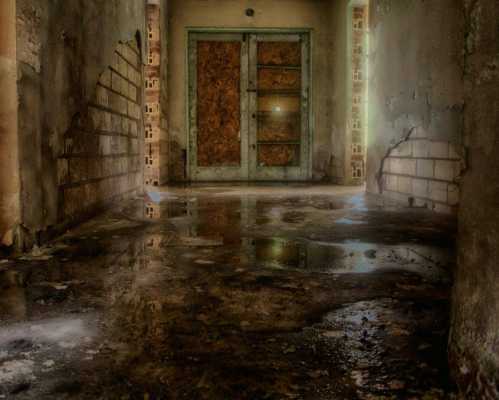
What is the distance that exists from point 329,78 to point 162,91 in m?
3.20

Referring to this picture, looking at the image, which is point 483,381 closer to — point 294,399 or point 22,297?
point 294,399

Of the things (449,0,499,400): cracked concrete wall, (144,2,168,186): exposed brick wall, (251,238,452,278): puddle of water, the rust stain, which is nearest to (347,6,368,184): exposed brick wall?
the rust stain

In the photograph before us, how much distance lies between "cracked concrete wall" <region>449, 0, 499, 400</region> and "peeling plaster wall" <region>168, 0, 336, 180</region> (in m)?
8.33

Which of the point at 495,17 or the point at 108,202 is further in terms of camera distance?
the point at 108,202

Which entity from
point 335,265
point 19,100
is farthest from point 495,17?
point 19,100

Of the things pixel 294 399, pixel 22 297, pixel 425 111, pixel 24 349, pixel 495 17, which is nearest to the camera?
pixel 495 17

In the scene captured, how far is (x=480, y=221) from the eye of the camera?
3.59 ft

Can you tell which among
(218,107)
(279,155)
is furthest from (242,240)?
(218,107)

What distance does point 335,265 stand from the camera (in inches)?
98.4

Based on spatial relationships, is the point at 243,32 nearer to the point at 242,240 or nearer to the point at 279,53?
the point at 279,53

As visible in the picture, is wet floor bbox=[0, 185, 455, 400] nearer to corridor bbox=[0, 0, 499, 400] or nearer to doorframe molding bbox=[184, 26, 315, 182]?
corridor bbox=[0, 0, 499, 400]

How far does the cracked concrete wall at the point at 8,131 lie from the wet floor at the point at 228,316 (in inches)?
8.9

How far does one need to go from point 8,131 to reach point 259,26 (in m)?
7.52

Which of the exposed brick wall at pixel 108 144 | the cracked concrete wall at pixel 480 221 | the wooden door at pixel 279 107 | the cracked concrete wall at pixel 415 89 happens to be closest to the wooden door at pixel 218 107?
the wooden door at pixel 279 107
